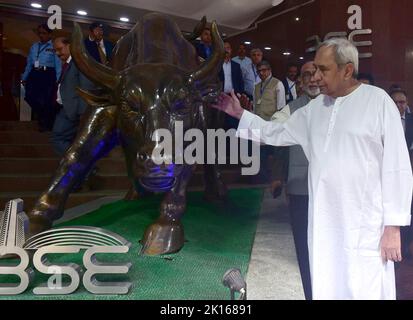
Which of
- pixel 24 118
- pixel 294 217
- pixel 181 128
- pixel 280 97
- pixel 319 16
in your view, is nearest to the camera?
pixel 181 128

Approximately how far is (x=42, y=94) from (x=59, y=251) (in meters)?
2.65

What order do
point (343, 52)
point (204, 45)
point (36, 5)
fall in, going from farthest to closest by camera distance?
point (204, 45) < point (36, 5) < point (343, 52)

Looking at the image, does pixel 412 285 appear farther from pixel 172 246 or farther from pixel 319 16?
pixel 319 16

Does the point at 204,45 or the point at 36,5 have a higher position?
the point at 36,5

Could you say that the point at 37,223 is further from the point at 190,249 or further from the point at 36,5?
the point at 36,5

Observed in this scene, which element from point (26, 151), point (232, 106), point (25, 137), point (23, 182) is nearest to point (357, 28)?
point (232, 106)

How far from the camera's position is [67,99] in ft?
12.2

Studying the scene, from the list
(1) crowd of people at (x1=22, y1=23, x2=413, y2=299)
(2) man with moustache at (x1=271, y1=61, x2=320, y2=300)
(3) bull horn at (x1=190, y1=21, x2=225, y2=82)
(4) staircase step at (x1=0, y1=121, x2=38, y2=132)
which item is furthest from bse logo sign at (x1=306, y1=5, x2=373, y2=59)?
(4) staircase step at (x1=0, y1=121, x2=38, y2=132)

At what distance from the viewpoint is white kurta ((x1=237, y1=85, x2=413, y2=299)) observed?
70.7 inches

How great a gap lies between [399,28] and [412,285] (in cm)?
164

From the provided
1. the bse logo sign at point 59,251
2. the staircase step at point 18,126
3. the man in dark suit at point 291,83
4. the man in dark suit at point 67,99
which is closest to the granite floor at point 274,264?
the bse logo sign at point 59,251

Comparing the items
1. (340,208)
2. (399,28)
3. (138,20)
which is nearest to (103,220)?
(138,20)

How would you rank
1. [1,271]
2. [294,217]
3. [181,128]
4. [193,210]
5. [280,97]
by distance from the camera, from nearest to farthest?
[1,271] < [181,128] < [280,97] < [294,217] < [193,210]

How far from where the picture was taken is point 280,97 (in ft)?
8.87
